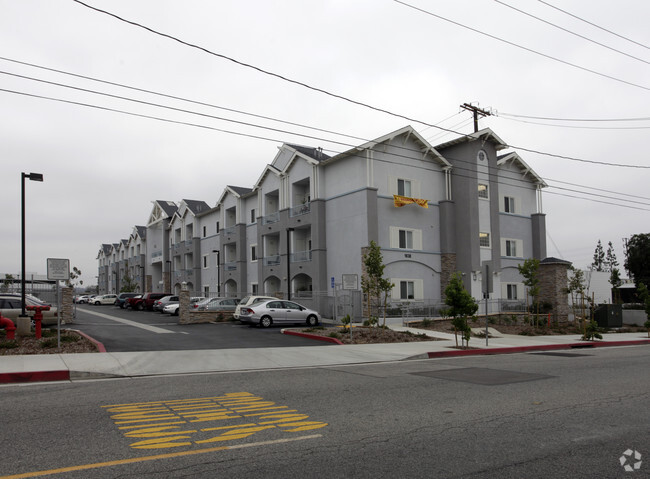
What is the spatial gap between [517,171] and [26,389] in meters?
37.7

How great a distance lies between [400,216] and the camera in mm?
34344

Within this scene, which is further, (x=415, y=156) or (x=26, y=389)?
(x=415, y=156)

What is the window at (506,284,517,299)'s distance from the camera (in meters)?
38.4

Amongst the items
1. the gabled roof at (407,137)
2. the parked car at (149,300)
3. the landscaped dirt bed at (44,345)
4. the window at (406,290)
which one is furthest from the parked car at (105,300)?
the landscaped dirt bed at (44,345)

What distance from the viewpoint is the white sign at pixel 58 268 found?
14.6 m

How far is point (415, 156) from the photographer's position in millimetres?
35156

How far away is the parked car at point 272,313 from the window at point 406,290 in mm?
7987

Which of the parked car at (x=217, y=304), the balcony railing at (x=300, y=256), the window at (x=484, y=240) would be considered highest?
the window at (x=484, y=240)

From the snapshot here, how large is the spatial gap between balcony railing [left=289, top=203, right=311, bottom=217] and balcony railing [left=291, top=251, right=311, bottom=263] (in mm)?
2823

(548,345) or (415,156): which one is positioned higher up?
(415,156)

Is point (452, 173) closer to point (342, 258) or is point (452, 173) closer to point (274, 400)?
point (342, 258)

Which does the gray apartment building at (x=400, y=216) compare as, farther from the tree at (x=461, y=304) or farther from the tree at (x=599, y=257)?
the tree at (x=599, y=257)

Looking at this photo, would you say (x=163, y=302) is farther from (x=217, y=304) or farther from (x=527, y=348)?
(x=527, y=348)

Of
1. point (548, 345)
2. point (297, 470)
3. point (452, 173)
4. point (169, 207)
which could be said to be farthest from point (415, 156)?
point (169, 207)
